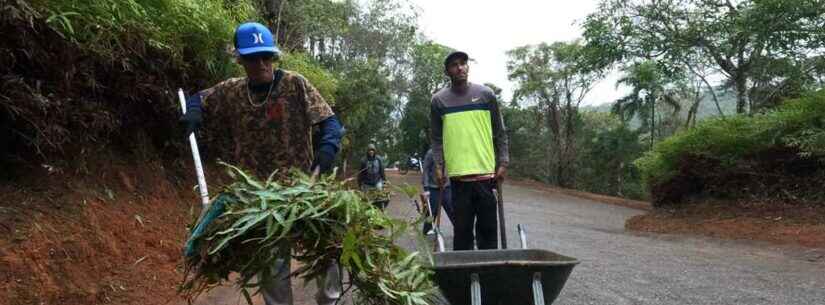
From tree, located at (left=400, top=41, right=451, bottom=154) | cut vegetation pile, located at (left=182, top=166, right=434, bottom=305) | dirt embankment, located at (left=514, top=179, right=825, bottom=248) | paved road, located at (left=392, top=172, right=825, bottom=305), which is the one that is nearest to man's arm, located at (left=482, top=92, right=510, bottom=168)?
paved road, located at (left=392, top=172, right=825, bottom=305)

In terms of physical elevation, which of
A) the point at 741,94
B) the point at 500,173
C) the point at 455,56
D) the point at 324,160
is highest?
the point at 741,94

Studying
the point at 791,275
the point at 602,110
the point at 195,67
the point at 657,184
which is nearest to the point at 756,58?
the point at 657,184

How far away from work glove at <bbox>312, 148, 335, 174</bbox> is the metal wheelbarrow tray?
79 cm

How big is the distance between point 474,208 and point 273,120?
209 centimetres

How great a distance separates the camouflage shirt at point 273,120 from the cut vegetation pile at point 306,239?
131cm

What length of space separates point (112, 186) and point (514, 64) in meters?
33.7

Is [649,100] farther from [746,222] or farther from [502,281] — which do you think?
[502,281]

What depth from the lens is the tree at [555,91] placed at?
1432 inches

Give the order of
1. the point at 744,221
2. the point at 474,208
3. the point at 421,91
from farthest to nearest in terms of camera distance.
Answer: the point at 421,91, the point at 744,221, the point at 474,208

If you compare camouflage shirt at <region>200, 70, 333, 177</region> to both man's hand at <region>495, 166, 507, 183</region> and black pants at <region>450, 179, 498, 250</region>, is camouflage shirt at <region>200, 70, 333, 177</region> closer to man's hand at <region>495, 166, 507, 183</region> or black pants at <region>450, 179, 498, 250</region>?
black pants at <region>450, 179, 498, 250</region>

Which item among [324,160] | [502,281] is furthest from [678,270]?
[324,160]

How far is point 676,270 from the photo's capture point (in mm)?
8000

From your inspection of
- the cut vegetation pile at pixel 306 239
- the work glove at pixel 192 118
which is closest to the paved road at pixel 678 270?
the work glove at pixel 192 118

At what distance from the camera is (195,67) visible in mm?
7250
